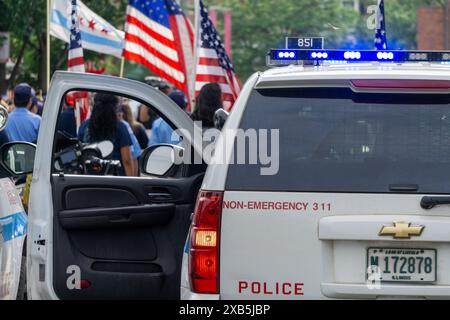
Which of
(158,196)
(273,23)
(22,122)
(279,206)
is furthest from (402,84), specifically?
(273,23)

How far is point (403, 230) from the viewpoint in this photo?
532 cm

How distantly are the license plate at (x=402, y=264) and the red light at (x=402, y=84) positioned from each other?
73cm

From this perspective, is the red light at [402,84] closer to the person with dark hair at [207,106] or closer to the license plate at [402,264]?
the license plate at [402,264]

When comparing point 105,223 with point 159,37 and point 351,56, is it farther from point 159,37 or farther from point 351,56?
point 159,37

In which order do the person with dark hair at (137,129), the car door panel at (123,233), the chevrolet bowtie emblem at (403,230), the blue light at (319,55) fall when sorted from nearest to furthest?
the chevrolet bowtie emblem at (403,230)
the blue light at (319,55)
the car door panel at (123,233)
the person with dark hair at (137,129)

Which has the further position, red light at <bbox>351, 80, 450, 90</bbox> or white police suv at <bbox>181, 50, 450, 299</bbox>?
red light at <bbox>351, 80, 450, 90</bbox>

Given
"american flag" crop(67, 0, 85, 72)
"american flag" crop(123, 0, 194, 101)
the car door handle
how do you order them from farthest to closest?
1. "american flag" crop(123, 0, 194, 101)
2. "american flag" crop(67, 0, 85, 72)
3. the car door handle

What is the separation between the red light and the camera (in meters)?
5.44

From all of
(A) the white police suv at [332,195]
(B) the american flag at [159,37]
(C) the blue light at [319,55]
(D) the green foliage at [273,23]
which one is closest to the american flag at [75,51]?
(B) the american flag at [159,37]

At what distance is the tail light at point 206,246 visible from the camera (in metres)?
5.46

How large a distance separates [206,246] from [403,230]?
887 mm

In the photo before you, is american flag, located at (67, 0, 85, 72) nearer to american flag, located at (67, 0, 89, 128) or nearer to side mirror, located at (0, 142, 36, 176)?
american flag, located at (67, 0, 89, 128)

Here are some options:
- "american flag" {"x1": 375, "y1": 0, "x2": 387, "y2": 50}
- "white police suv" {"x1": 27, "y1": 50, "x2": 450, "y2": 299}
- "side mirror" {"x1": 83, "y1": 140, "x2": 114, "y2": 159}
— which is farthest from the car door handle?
"white police suv" {"x1": 27, "y1": 50, "x2": 450, "y2": 299}

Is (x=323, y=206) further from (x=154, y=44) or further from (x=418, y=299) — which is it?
(x=154, y=44)
